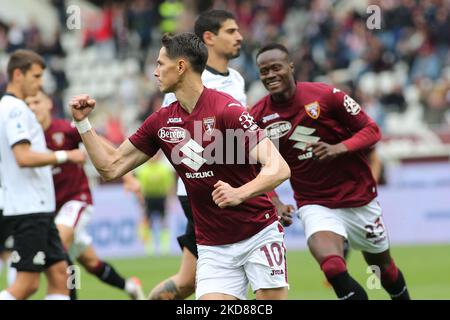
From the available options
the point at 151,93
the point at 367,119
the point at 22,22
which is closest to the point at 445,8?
the point at 151,93

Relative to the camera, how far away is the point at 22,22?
29141 millimetres

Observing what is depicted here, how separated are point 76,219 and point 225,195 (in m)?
5.02

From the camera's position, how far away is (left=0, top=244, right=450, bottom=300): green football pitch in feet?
40.5

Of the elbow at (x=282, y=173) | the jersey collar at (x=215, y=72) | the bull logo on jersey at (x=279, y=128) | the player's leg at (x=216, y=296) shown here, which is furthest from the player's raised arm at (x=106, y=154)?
the jersey collar at (x=215, y=72)

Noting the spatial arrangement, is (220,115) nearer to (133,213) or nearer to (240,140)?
(240,140)

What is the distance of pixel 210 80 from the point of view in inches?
369

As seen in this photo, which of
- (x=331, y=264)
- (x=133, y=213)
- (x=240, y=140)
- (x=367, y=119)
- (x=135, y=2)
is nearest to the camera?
(x=240, y=140)

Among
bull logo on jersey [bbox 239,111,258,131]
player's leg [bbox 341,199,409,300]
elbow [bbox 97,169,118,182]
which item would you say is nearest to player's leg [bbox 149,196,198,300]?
player's leg [bbox 341,199,409,300]

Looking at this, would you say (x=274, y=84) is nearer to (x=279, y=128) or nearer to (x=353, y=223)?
(x=279, y=128)

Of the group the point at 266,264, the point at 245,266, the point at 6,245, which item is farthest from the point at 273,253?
the point at 6,245

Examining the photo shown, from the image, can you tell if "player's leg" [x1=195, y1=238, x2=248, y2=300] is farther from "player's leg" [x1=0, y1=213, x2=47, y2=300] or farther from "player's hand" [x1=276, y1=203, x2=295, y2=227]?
"player's leg" [x1=0, y1=213, x2=47, y2=300]

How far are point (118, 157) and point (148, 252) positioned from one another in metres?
12.3

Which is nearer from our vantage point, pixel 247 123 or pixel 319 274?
pixel 247 123

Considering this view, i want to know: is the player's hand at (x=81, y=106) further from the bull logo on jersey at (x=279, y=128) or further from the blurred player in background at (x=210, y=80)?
the bull logo on jersey at (x=279, y=128)
